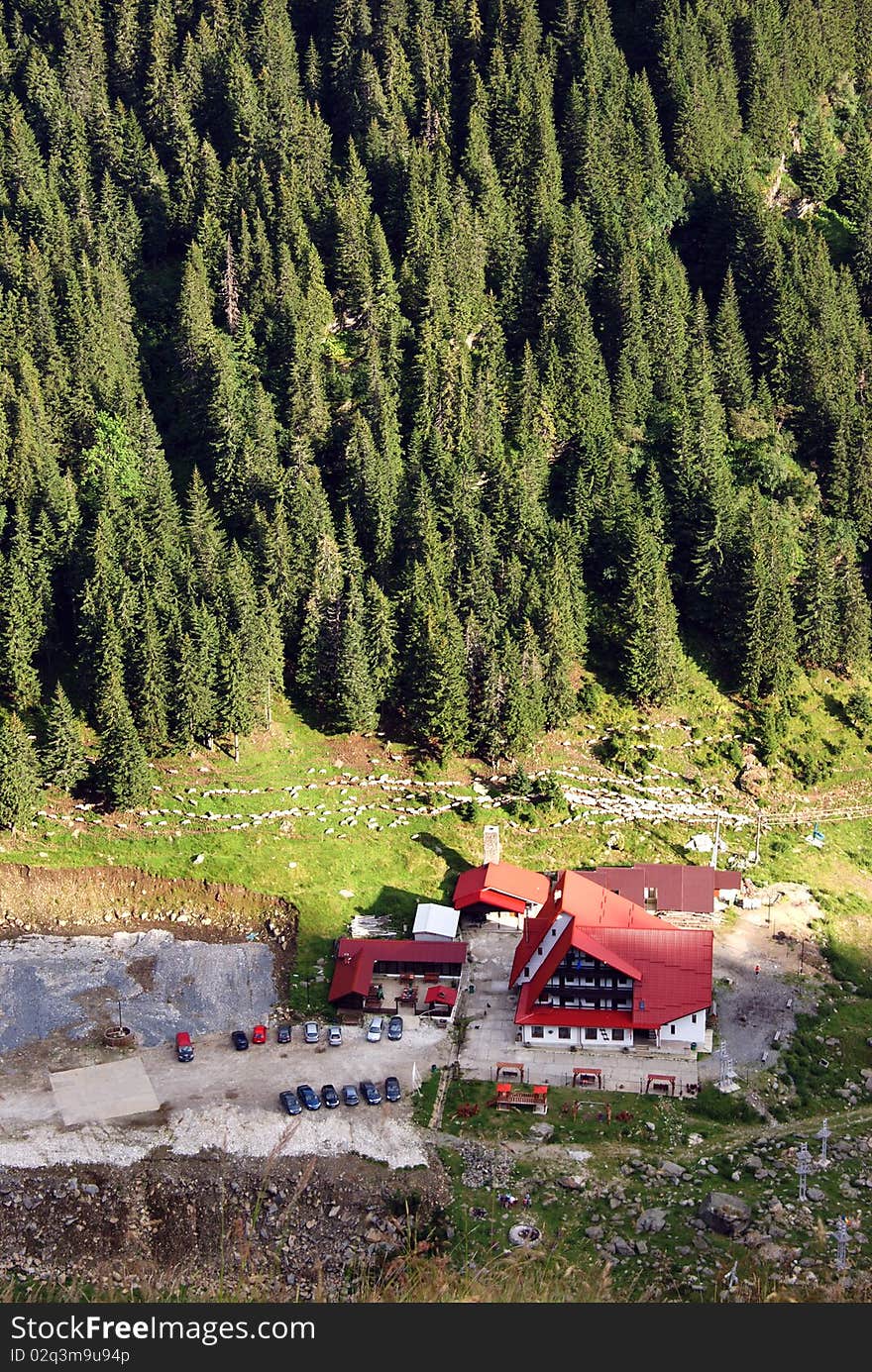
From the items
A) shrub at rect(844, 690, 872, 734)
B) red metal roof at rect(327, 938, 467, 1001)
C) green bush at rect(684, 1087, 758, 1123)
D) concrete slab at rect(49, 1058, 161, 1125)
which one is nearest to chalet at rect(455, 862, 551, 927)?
red metal roof at rect(327, 938, 467, 1001)

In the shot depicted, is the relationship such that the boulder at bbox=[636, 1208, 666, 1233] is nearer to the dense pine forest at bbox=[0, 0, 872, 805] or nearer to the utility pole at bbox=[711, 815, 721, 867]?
the utility pole at bbox=[711, 815, 721, 867]

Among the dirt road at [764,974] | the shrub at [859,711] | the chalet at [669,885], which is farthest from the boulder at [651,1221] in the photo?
the shrub at [859,711]

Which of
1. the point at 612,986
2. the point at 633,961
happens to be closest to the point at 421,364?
the point at 633,961

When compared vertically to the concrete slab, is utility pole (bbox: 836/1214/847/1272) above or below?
below

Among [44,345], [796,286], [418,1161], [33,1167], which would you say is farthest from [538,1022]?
[796,286]

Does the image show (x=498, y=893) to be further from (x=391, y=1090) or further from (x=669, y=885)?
(x=391, y=1090)

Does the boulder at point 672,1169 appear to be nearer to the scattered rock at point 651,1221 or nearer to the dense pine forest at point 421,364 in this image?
the scattered rock at point 651,1221

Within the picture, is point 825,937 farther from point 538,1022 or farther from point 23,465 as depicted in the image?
point 23,465
